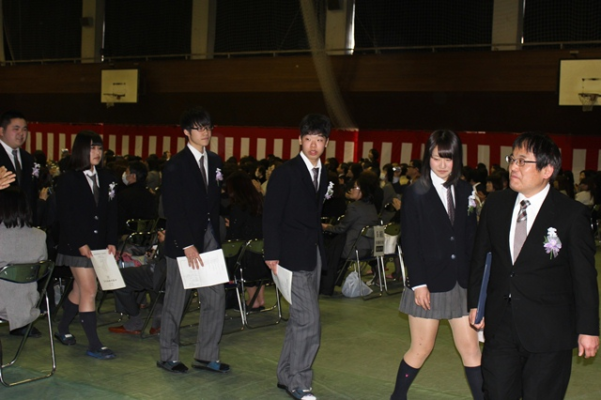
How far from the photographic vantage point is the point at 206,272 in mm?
4785

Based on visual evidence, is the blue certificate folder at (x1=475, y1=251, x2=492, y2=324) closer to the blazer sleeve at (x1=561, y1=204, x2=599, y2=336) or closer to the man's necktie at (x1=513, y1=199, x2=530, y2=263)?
the man's necktie at (x1=513, y1=199, x2=530, y2=263)

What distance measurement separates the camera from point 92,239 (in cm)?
514

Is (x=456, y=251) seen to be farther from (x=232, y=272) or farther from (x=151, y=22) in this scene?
(x=151, y=22)

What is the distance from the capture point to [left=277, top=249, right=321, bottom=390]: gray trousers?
14.6 feet

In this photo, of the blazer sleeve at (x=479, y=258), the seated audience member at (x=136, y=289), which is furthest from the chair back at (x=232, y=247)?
the blazer sleeve at (x=479, y=258)

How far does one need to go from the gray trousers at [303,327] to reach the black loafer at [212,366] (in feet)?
2.24

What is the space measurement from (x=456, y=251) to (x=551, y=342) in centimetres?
84

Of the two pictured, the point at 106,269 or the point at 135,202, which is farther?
the point at 135,202

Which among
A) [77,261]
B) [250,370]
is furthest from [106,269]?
[250,370]

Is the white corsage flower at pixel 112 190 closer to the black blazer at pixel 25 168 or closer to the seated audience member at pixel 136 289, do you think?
the seated audience member at pixel 136 289

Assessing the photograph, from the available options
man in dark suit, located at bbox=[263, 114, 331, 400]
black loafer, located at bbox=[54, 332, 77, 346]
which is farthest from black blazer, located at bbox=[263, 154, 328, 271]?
black loafer, located at bbox=[54, 332, 77, 346]

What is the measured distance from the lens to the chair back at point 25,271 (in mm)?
4488

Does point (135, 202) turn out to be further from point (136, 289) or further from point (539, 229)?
point (539, 229)

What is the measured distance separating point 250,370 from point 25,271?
1627 mm
